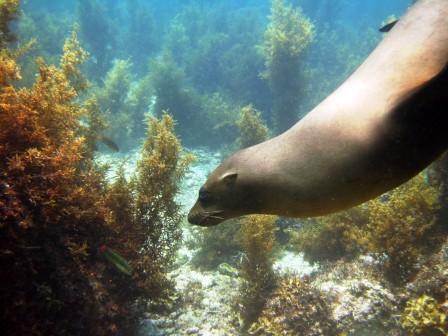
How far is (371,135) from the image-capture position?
2160 mm

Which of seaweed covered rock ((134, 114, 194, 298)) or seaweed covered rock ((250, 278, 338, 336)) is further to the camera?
seaweed covered rock ((134, 114, 194, 298))

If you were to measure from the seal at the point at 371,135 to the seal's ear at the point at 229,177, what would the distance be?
0.30ft

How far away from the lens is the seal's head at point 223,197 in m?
2.76

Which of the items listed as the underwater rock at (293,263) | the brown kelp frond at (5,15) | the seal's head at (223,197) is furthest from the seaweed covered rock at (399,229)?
the brown kelp frond at (5,15)

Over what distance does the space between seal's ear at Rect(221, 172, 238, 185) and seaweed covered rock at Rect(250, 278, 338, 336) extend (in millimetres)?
2438

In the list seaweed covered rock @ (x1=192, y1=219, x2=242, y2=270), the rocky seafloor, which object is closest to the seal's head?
the rocky seafloor

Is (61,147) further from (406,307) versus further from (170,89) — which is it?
(170,89)

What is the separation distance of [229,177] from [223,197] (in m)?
0.20

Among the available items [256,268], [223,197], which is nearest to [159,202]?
[256,268]

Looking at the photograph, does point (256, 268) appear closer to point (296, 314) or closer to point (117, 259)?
point (296, 314)

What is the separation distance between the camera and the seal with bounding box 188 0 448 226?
2.04 meters

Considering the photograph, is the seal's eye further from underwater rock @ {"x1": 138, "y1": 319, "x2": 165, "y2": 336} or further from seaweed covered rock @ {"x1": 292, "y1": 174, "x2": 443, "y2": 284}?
seaweed covered rock @ {"x1": 292, "y1": 174, "x2": 443, "y2": 284}

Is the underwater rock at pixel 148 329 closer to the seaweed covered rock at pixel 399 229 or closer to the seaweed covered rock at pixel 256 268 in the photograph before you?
the seaweed covered rock at pixel 256 268

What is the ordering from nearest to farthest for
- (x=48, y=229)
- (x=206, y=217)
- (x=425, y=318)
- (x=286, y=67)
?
(x=206, y=217) → (x=48, y=229) → (x=425, y=318) → (x=286, y=67)
